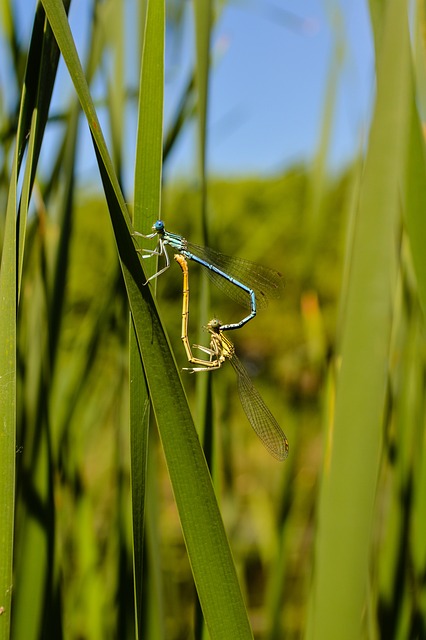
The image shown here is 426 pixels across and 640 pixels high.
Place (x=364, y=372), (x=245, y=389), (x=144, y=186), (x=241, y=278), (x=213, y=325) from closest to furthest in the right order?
(x=364, y=372), (x=144, y=186), (x=213, y=325), (x=245, y=389), (x=241, y=278)

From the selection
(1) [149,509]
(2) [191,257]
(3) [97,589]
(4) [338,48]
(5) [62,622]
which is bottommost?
(3) [97,589]

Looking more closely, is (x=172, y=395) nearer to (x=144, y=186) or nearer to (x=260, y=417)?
(x=144, y=186)

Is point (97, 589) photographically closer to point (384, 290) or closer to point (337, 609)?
point (337, 609)

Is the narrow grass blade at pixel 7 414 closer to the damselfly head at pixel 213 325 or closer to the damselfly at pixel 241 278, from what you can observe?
the damselfly head at pixel 213 325

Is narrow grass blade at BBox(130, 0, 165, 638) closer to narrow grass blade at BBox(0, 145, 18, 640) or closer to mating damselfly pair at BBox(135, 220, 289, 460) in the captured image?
narrow grass blade at BBox(0, 145, 18, 640)

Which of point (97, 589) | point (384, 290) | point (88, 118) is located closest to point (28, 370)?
point (97, 589)

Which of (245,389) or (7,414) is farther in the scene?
(245,389)

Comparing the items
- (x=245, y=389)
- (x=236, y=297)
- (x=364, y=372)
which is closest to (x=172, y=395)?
(x=364, y=372)
